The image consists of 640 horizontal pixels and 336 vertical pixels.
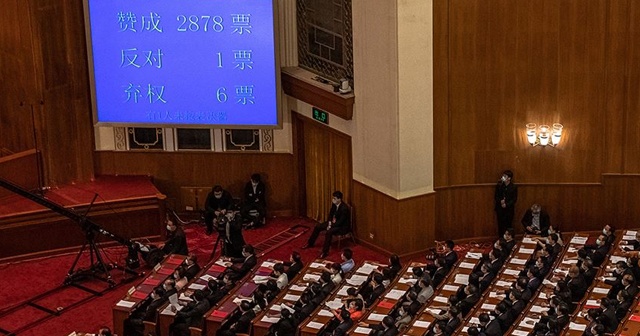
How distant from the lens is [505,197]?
25047 mm

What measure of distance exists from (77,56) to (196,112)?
265 centimetres

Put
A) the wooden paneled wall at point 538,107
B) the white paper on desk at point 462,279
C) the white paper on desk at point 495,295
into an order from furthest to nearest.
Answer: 1. the wooden paneled wall at point 538,107
2. the white paper on desk at point 462,279
3. the white paper on desk at point 495,295

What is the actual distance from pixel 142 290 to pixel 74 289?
2315 millimetres

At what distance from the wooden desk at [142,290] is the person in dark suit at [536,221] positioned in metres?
6.48

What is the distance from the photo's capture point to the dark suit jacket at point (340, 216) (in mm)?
25359

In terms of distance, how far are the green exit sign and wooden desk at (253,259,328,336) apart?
3.79 m

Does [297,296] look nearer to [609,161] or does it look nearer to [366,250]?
[366,250]

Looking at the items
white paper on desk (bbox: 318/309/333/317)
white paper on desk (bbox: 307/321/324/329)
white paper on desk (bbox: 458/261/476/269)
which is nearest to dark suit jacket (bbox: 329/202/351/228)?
white paper on desk (bbox: 458/261/476/269)

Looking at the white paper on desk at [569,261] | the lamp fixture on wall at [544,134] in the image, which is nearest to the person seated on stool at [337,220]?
the lamp fixture on wall at [544,134]

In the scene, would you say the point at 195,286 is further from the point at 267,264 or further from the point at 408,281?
the point at 408,281

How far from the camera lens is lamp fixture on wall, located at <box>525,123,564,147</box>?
24.9 m

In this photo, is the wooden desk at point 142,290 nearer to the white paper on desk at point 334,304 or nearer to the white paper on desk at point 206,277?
the white paper on desk at point 206,277

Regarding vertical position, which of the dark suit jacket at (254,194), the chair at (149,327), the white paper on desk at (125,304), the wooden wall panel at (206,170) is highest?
the wooden wall panel at (206,170)

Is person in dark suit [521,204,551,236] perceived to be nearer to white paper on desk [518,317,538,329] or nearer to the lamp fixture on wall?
the lamp fixture on wall
